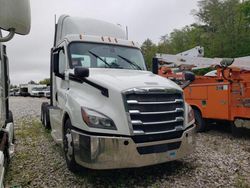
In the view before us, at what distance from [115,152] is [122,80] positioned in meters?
1.23

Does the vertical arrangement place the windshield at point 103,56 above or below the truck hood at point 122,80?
above

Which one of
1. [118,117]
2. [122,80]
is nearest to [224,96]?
[122,80]

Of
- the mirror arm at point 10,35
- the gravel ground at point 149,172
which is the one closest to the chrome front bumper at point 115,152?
the gravel ground at point 149,172

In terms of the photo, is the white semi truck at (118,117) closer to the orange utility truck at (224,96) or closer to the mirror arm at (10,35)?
the orange utility truck at (224,96)

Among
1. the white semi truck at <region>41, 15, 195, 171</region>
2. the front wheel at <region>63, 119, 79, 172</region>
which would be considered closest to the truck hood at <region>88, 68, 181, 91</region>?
the white semi truck at <region>41, 15, 195, 171</region>

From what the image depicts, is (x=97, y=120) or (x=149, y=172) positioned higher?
(x=97, y=120)

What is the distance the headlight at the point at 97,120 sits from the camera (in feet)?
15.3

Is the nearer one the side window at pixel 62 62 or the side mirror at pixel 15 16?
the side mirror at pixel 15 16

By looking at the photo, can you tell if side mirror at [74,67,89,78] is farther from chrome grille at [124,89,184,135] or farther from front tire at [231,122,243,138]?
front tire at [231,122,243,138]

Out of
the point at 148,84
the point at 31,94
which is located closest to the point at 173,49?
the point at 31,94

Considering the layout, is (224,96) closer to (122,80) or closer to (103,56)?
(103,56)

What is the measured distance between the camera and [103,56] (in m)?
6.32

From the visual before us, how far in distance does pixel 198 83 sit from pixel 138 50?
339 centimetres

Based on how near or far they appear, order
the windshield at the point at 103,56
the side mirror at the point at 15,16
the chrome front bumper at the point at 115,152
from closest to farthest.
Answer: the side mirror at the point at 15,16 → the chrome front bumper at the point at 115,152 → the windshield at the point at 103,56
